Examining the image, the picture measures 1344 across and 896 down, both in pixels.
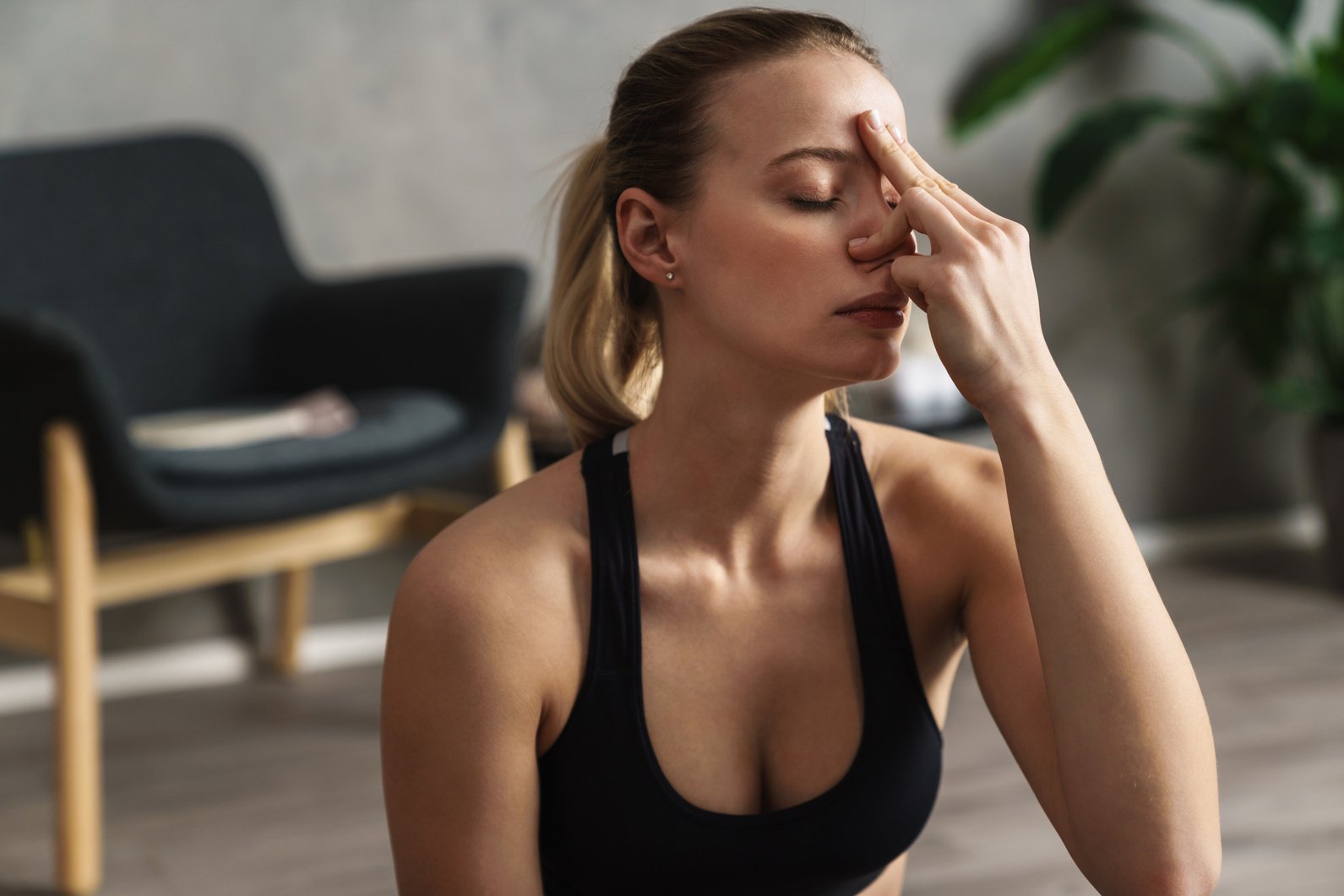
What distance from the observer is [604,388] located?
1074mm

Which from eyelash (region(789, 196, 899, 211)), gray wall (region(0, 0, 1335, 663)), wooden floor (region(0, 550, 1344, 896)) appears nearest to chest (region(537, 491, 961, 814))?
eyelash (region(789, 196, 899, 211))

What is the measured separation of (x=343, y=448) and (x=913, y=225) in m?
1.35

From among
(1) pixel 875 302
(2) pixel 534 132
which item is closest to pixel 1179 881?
(1) pixel 875 302

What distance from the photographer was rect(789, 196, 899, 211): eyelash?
88 centimetres

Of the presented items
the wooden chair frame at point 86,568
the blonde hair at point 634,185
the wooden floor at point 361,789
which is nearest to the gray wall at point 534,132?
the wooden floor at point 361,789

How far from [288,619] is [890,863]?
186 centimetres

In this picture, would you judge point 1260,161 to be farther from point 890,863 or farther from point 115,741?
point 115,741

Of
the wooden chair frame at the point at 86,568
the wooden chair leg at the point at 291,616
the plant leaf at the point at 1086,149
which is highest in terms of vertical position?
the plant leaf at the point at 1086,149

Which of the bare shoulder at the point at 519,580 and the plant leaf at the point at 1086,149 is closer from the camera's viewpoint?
the bare shoulder at the point at 519,580

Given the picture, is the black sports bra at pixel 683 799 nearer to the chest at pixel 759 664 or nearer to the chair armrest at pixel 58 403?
the chest at pixel 759 664

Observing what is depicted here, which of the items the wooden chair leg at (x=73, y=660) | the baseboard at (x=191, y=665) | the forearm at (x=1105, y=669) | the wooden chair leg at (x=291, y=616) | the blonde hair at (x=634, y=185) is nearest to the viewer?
the forearm at (x=1105, y=669)

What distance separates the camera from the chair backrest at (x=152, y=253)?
2357mm

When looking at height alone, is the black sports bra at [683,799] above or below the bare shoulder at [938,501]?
below

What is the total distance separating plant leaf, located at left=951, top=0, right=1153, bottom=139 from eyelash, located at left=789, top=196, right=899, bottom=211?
2.26 m
